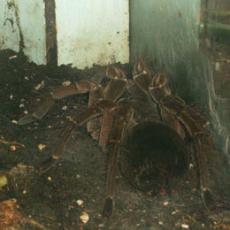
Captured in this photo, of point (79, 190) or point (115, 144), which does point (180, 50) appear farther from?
point (79, 190)

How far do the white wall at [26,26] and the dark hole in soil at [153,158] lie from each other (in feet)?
3.56

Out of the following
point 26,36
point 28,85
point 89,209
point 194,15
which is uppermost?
point 194,15

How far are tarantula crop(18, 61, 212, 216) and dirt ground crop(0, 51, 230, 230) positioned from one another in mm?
75

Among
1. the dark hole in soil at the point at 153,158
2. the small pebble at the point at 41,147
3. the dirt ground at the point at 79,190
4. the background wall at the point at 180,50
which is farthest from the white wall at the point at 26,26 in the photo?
the dark hole in soil at the point at 153,158

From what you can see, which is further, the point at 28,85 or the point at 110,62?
the point at 110,62

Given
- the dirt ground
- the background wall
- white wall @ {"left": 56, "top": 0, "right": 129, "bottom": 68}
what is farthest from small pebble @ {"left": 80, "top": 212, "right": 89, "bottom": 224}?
white wall @ {"left": 56, "top": 0, "right": 129, "bottom": 68}

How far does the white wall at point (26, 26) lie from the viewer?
128 inches

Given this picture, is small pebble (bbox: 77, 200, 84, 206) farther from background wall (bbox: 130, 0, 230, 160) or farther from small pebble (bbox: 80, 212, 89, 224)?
background wall (bbox: 130, 0, 230, 160)

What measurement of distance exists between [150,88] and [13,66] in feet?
3.34

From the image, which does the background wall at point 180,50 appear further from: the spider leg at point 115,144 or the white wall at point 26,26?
the white wall at point 26,26

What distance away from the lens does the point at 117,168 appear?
103 inches

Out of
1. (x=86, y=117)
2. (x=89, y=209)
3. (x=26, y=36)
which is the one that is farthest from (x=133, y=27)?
(x=89, y=209)

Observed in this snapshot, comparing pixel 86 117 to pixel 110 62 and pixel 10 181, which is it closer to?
pixel 10 181

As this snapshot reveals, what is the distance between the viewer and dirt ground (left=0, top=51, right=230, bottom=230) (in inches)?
91.5
